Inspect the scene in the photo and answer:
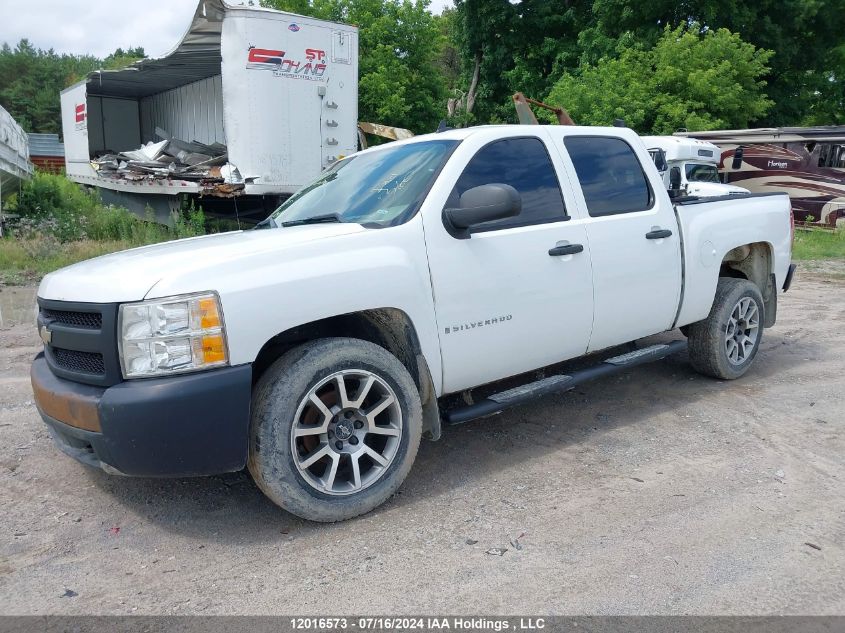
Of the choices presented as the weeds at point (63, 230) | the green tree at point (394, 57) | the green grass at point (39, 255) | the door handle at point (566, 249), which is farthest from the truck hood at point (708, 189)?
the green tree at point (394, 57)

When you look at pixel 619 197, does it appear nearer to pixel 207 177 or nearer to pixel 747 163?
pixel 207 177

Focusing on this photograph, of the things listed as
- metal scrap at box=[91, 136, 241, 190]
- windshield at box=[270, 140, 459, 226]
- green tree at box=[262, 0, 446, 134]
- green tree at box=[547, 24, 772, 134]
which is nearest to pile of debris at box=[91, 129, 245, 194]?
metal scrap at box=[91, 136, 241, 190]

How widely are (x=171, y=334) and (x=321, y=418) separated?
0.84 metres

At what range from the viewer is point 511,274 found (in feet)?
13.2

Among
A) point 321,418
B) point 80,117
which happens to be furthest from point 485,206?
point 80,117

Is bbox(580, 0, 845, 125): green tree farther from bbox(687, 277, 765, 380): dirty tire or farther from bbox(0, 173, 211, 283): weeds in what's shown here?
bbox(687, 277, 765, 380): dirty tire

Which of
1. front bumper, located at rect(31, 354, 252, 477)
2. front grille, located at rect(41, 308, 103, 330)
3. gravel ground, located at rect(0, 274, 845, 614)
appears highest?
front grille, located at rect(41, 308, 103, 330)

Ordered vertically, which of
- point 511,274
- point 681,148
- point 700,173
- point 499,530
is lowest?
point 499,530

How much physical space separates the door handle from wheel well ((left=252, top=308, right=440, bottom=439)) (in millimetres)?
1076

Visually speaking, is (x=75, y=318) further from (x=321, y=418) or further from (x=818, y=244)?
(x=818, y=244)

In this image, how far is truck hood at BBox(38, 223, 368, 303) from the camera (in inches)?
123

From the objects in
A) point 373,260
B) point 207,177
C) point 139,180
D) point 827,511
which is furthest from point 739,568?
point 139,180

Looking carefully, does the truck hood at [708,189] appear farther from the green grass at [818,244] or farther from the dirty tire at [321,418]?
the dirty tire at [321,418]

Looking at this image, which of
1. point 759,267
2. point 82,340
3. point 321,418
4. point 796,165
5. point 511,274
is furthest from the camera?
point 796,165
